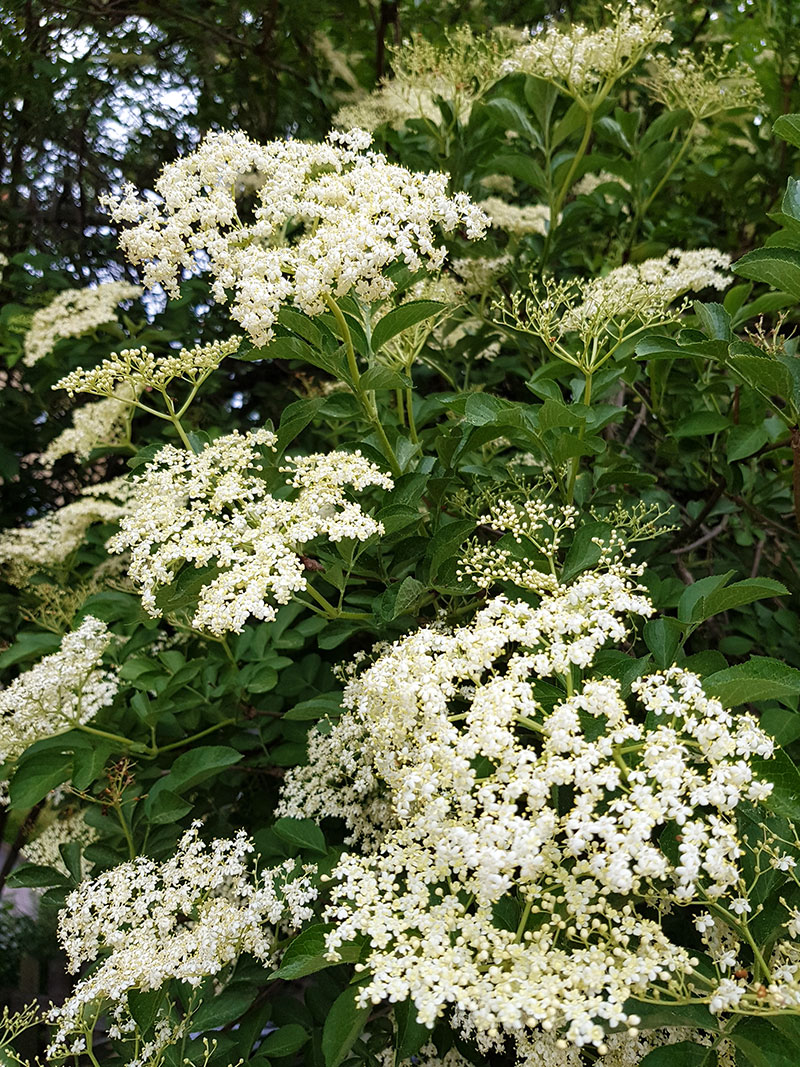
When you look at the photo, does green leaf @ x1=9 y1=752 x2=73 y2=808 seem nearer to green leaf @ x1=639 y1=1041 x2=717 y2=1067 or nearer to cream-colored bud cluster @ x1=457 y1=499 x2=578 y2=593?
cream-colored bud cluster @ x1=457 y1=499 x2=578 y2=593

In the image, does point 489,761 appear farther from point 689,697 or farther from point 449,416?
point 449,416

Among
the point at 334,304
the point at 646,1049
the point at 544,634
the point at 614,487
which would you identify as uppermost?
the point at 334,304

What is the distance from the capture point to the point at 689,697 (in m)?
0.93

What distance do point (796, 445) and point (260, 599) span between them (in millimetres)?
856

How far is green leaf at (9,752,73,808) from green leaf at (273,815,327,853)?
1.62ft

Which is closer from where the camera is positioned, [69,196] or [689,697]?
[689,697]

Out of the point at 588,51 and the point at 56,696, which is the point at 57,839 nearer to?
the point at 56,696

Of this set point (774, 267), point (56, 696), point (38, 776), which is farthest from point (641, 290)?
point (38, 776)

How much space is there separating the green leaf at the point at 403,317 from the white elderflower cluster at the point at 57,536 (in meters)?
1.19

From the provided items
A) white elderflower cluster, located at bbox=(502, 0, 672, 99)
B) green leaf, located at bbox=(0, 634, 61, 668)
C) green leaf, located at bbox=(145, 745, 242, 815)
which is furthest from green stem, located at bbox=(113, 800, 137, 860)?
white elderflower cluster, located at bbox=(502, 0, 672, 99)

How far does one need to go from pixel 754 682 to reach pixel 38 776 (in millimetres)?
1282

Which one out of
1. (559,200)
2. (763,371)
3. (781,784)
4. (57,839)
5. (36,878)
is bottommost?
(57,839)

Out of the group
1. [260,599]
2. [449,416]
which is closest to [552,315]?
[449,416]

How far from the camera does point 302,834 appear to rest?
4.41 ft
